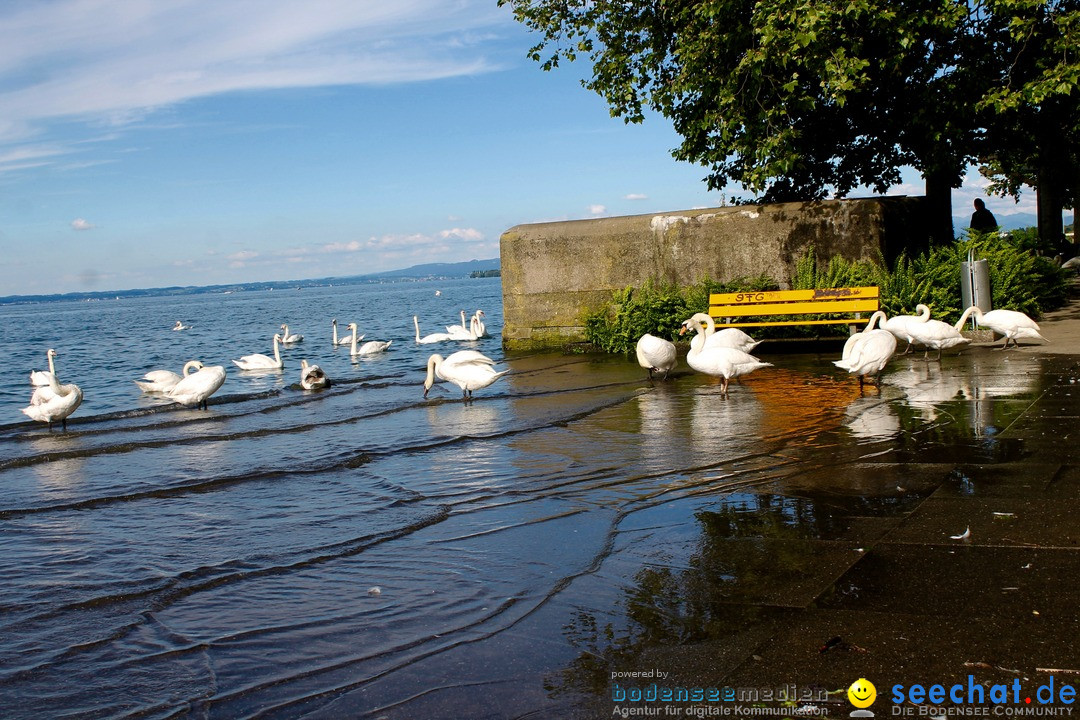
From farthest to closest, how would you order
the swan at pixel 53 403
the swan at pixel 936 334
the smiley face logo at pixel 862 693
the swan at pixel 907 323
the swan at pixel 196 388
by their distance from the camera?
the swan at pixel 196 388 < the swan at pixel 53 403 < the swan at pixel 907 323 < the swan at pixel 936 334 < the smiley face logo at pixel 862 693

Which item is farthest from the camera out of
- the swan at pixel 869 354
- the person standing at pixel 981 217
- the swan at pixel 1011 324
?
the person standing at pixel 981 217

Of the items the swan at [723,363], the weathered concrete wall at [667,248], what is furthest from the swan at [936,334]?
the weathered concrete wall at [667,248]

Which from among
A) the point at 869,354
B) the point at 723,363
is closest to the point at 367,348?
the point at 723,363

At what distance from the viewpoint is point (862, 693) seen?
11.2 feet

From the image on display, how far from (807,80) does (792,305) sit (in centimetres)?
393

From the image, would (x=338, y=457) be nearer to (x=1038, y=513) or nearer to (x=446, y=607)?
(x=446, y=607)

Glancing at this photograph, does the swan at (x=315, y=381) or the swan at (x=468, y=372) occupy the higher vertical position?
the swan at (x=468, y=372)

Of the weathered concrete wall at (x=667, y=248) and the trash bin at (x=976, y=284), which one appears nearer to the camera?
the trash bin at (x=976, y=284)

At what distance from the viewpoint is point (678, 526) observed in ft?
19.1

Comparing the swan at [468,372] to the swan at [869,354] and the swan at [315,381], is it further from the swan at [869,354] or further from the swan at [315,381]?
the swan at [315,381]

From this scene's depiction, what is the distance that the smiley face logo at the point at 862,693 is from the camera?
3.36m

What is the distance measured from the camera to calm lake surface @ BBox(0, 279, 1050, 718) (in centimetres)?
409

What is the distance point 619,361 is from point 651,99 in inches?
180

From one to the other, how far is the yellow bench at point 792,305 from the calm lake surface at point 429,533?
176 centimetres
